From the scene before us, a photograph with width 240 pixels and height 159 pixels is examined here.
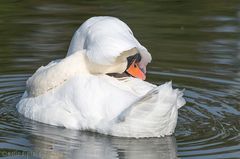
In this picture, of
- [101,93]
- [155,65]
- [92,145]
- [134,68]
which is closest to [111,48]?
[101,93]

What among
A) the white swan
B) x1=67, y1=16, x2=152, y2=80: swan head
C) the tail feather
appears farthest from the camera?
x1=67, y1=16, x2=152, y2=80: swan head

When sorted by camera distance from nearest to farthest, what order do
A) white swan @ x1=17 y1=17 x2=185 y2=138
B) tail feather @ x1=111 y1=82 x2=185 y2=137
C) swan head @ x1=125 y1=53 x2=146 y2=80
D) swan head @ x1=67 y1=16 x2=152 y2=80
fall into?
tail feather @ x1=111 y1=82 x2=185 y2=137, white swan @ x1=17 y1=17 x2=185 y2=138, swan head @ x1=67 y1=16 x2=152 y2=80, swan head @ x1=125 y1=53 x2=146 y2=80

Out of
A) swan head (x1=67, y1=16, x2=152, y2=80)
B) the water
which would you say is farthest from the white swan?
the water

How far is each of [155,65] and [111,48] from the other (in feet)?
8.68

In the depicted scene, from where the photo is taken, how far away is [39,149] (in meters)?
7.46

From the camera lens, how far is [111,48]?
7719mm

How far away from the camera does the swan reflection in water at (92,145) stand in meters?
7.29

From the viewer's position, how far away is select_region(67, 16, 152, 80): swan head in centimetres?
774

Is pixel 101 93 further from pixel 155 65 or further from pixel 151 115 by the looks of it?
pixel 155 65

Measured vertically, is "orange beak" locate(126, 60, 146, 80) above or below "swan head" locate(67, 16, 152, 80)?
below

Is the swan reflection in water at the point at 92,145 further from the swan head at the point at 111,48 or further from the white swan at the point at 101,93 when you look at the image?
the swan head at the point at 111,48

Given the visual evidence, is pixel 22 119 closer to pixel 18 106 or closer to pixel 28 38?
pixel 18 106

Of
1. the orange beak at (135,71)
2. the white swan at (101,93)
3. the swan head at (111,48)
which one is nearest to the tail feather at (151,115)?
the white swan at (101,93)

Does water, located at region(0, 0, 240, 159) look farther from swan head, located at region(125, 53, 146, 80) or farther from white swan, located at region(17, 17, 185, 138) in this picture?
swan head, located at region(125, 53, 146, 80)
